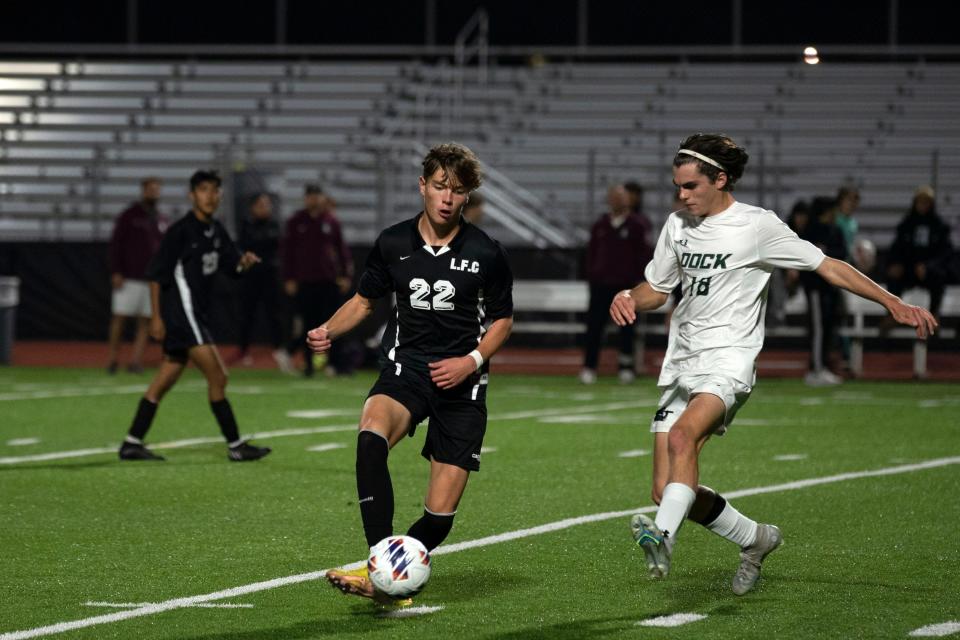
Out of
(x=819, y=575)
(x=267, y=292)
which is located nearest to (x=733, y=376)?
(x=819, y=575)

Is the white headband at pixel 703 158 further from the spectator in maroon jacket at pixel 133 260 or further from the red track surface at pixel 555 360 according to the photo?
the red track surface at pixel 555 360

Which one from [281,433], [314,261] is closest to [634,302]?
[281,433]

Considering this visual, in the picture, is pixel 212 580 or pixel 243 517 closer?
pixel 212 580

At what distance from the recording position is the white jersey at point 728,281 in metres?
6.66

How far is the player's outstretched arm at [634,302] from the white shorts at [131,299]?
14.3 metres

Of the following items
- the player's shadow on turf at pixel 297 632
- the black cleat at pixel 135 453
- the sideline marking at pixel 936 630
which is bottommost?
the black cleat at pixel 135 453

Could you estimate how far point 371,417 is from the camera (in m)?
6.44

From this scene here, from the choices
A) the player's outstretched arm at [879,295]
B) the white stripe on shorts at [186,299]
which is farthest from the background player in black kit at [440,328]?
the white stripe on shorts at [186,299]

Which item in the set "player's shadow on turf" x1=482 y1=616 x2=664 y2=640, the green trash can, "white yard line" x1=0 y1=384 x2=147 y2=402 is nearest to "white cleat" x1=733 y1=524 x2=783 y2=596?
"player's shadow on turf" x1=482 y1=616 x2=664 y2=640

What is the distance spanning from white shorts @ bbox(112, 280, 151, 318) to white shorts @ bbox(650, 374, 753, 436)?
14432 millimetres

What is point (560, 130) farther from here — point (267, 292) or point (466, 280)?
point (466, 280)

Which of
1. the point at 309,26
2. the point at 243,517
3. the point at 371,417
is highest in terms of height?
the point at 309,26

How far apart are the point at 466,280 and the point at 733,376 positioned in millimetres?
1107

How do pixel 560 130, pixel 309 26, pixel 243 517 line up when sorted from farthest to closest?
pixel 309 26 < pixel 560 130 < pixel 243 517
